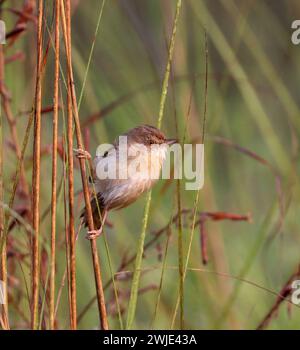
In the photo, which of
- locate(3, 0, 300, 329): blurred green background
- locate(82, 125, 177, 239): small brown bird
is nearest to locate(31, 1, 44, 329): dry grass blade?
locate(3, 0, 300, 329): blurred green background

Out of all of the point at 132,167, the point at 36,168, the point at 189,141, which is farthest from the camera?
the point at 189,141

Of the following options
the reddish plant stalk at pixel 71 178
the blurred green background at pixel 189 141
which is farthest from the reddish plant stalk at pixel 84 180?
the blurred green background at pixel 189 141

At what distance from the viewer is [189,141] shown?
3.04 meters

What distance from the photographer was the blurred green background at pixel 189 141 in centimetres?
309

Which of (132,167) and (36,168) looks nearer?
(36,168)

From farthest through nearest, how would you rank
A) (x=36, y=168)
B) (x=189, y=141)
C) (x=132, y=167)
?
(x=189, y=141), (x=132, y=167), (x=36, y=168)

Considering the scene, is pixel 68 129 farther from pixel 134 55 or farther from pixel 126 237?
pixel 134 55

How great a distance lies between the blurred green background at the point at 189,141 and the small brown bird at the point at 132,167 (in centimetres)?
9

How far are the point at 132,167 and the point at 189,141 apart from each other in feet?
0.92

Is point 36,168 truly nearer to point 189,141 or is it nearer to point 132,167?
point 132,167

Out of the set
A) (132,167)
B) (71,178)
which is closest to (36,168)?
(71,178)

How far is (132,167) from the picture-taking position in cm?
285

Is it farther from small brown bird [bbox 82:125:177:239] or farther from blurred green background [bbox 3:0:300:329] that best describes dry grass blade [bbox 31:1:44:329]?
small brown bird [bbox 82:125:177:239]

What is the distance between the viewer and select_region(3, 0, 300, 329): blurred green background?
10.1 ft
